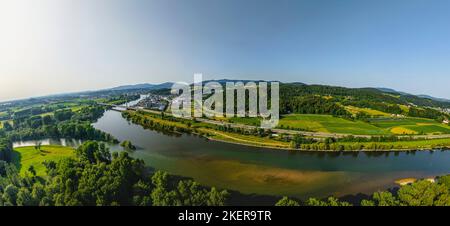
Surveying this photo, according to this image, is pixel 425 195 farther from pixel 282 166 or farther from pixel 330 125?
pixel 330 125

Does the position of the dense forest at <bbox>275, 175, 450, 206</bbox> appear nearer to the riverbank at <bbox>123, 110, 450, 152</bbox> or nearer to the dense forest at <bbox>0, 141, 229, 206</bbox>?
the dense forest at <bbox>0, 141, 229, 206</bbox>

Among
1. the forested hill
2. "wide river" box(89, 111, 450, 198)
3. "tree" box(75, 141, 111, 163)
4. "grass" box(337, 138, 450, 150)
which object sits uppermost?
the forested hill

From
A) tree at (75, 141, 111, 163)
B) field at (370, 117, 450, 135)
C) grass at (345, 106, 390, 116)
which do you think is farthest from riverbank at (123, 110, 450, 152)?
grass at (345, 106, 390, 116)

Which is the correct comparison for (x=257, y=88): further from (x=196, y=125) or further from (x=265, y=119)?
(x=196, y=125)

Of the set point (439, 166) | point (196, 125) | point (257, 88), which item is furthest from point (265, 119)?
point (439, 166)

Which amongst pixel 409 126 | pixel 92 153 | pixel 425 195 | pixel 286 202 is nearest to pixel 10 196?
pixel 92 153

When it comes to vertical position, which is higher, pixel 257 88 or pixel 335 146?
pixel 257 88
